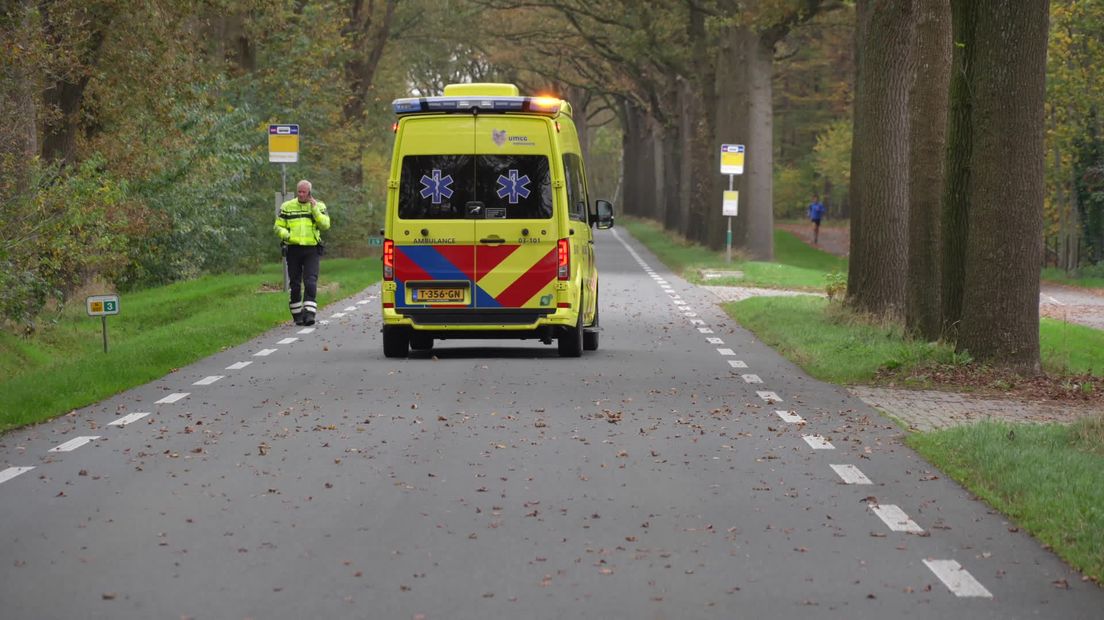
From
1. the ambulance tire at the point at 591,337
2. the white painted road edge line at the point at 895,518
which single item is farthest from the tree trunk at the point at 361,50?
the white painted road edge line at the point at 895,518

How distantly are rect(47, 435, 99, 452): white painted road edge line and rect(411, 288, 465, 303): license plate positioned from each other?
6302 millimetres

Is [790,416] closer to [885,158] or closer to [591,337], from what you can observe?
[591,337]

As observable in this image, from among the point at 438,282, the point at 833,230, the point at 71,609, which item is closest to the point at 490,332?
the point at 438,282

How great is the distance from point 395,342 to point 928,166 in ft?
19.8

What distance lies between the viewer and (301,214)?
928 inches

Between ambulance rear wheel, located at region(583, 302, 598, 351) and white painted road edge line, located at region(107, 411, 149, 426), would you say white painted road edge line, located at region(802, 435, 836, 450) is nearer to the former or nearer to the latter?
white painted road edge line, located at region(107, 411, 149, 426)

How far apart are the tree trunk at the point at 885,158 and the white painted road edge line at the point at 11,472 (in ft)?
47.2

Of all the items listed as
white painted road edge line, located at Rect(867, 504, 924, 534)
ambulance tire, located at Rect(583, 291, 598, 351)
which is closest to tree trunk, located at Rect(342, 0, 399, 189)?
ambulance tire, located at Rect(583, 291, 598, 351)

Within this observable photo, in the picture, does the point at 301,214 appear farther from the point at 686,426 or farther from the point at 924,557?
the point at 924,557

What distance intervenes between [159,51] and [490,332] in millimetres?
11937

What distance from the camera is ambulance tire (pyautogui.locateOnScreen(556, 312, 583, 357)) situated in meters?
18.8

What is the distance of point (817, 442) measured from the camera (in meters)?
11.9

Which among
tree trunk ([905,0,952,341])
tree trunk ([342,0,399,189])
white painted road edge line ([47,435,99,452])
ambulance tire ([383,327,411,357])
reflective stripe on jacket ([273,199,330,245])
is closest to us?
white painted road edge line ([47,435,99,452])

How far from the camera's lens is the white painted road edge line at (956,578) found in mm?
7242
